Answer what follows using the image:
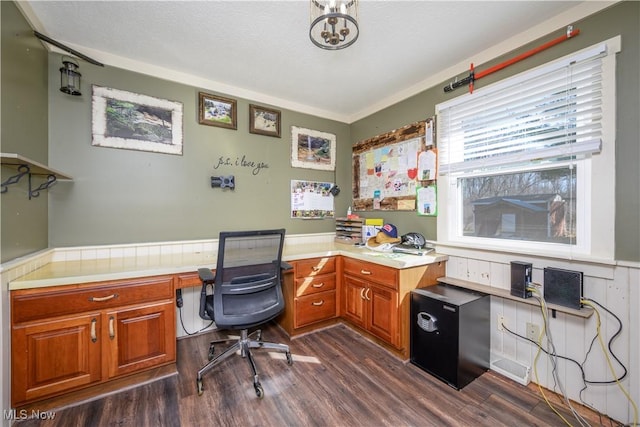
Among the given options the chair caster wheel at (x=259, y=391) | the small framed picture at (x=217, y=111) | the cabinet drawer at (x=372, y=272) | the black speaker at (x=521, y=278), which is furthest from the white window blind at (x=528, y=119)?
the chair caster wheel at (x=259, y=391)

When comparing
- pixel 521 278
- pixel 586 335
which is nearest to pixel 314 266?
pixel 521 278

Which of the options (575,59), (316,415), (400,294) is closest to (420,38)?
(575,59)

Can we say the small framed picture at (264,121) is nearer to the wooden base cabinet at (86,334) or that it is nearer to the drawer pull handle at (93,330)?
the wooden base cabinet at (86,334)

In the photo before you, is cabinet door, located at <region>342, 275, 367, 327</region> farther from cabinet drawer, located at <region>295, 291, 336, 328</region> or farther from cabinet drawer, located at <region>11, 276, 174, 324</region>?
cabinet drawer, located at <region>11, 276, 174, 324</region>

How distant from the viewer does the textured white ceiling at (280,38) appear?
1.66m

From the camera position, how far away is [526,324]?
187cm

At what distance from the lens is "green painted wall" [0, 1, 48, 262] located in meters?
1.46

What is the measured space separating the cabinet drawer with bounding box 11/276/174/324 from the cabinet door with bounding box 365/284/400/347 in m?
1.65

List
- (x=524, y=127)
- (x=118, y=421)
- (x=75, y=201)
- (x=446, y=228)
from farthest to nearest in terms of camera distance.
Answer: (x=446, y=228), (x=75, y=201), (x=524, y=127), (x=118, y=421)

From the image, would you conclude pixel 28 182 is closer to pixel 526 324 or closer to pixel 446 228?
pixel 446 228

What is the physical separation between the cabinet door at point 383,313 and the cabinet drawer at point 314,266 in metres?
0.45

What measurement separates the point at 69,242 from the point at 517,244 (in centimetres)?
355

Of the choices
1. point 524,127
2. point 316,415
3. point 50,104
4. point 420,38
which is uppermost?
point 420,38

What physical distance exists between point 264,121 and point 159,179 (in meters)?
1.25
